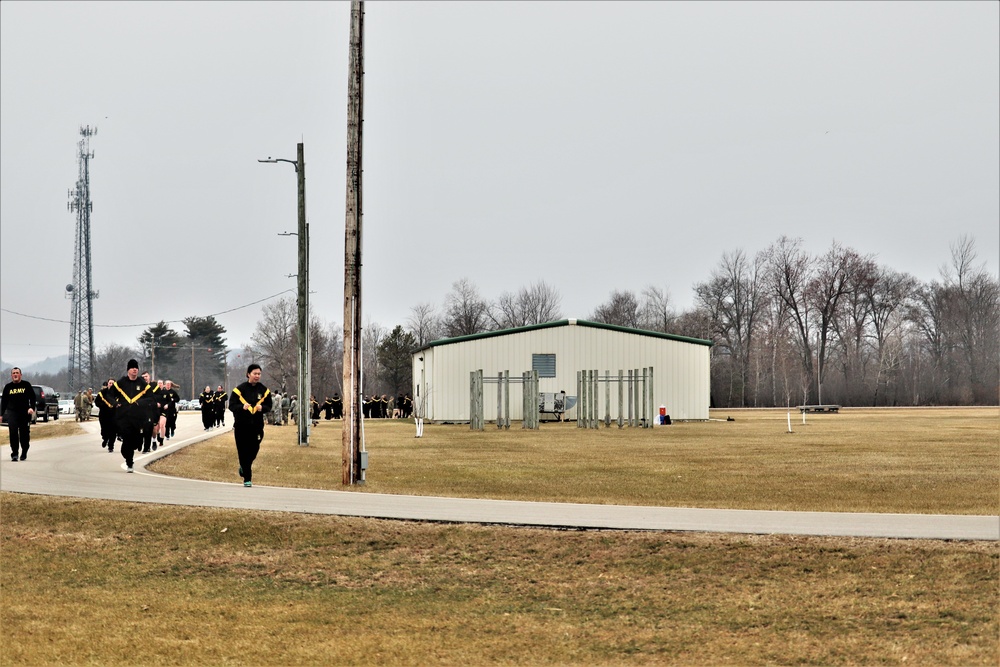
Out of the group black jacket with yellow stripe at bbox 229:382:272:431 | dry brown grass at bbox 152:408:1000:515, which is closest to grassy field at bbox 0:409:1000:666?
dry brown grass at bbox 152:408:1000:515

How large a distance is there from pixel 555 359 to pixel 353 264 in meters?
37.4

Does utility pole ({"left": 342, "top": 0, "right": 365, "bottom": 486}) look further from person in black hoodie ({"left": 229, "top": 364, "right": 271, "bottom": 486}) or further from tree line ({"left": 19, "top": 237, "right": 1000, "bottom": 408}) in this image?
tree line ({"left": 19, "top": 237, "right": 1000, "bottom": 408})

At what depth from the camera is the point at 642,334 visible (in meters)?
58.6

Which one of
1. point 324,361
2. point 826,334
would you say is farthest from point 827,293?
point 324,361

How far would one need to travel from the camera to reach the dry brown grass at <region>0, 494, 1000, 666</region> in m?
10.3

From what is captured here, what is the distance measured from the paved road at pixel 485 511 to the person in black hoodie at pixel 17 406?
229cm

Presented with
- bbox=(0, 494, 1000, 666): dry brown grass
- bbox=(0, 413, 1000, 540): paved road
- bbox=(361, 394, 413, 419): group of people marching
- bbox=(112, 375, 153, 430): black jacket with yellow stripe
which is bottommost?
bbox=(0, 494, 1000, 666): dry brown grass

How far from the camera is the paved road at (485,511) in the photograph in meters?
13.8

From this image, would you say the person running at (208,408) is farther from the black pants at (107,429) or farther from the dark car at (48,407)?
the dark car at (48,407)

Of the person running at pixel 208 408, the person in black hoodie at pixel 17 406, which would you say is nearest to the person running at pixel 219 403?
the person running at pixel 208 408

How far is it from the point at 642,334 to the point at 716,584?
1849 inches

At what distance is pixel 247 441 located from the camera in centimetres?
1820

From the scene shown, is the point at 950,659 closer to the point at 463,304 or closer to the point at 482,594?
the point at 482,594

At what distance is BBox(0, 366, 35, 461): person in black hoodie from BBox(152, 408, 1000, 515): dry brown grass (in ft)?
10.1
